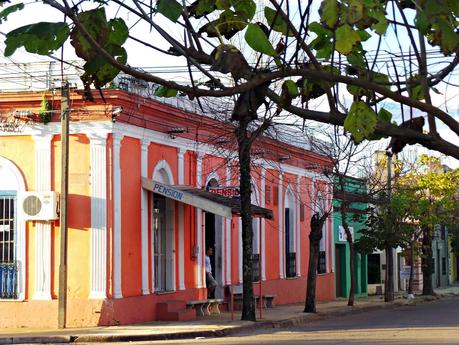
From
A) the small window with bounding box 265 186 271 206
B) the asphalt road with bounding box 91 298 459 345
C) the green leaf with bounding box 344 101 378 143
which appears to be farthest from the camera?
the small window with bounding box 265 186 271 206

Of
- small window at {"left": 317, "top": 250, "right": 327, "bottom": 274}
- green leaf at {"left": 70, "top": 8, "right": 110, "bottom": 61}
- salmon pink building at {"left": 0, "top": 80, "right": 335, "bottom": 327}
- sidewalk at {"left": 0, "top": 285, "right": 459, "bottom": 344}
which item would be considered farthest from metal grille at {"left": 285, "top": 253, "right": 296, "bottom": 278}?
green leaf at {"left": 70, "top": 8, "right": 110, "bottom": 61}

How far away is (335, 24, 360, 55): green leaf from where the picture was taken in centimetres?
441

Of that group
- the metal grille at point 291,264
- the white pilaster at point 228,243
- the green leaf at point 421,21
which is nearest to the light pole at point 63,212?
the white pilaster at point 228,243

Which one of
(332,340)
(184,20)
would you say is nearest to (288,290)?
(332,340)

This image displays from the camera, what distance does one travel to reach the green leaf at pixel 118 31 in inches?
200

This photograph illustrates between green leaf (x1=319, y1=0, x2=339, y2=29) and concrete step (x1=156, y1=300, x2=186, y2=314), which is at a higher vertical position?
green leaf (x1=319, y1=0, x2=339, y2=29)

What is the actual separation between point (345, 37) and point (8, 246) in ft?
66.4

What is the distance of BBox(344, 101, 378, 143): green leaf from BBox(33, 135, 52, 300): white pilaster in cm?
1907

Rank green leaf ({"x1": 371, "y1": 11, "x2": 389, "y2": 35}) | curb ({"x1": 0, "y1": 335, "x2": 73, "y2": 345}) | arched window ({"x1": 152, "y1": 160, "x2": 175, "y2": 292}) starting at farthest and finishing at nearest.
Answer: arched window ({"x1": 152, "y1": 160, "x2": 175, "y2": 292}) → curb ({"x1": 0, "y1": 335, "x2": 73, "y2": 345}) → green leaf ({"x1": 371, "y1": 11, "x2": 389, "y2": 35})

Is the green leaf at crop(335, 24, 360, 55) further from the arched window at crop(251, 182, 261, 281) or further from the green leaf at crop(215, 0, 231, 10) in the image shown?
the arched window at crop(251, 182, 261, 281)

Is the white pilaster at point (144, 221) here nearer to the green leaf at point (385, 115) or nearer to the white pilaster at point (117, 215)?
the white pilaster at point (117, 215)

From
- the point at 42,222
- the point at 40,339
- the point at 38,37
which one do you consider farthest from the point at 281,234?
the point at 38,37

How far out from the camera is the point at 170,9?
4496 mm

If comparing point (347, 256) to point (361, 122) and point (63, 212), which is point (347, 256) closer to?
point (63, 212)
